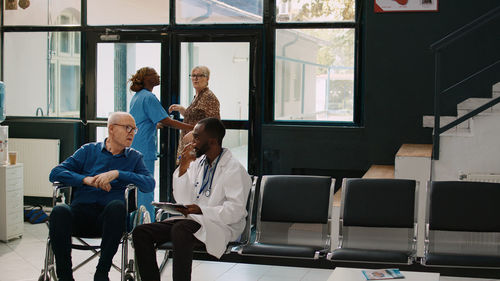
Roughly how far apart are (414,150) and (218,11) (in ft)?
8.85

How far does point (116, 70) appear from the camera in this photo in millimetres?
7969

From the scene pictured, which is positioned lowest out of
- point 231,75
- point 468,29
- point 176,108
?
point 176,108

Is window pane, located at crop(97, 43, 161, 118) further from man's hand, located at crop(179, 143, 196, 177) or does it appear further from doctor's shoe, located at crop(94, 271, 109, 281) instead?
doctor's shoe, located at crop(94, 271, 109, 281)

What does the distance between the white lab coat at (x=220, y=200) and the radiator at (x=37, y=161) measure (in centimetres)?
377

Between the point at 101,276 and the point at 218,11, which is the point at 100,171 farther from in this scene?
Result: the point at 218,11

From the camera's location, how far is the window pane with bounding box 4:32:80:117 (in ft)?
26.8

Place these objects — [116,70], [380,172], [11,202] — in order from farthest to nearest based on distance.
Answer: [116,70], [11,202], [380,172]

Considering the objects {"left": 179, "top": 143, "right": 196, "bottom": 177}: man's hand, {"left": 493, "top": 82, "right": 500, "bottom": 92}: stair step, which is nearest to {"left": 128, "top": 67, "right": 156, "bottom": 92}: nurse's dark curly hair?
{"left": 179, "top": 143, "right": 196, "bottom": 177}: man's hand

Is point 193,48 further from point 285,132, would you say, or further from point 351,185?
point 351,185

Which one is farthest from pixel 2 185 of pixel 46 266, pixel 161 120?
pixel 46 266

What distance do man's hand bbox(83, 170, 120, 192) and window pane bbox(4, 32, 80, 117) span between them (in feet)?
11.7

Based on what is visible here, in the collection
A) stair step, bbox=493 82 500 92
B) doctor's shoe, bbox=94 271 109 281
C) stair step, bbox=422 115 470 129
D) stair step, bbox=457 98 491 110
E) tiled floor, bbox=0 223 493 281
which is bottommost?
tiled floor, bbox=0 223 493 281

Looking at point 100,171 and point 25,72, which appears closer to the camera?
point 100,171

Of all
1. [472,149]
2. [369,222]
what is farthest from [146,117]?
[472,149]
